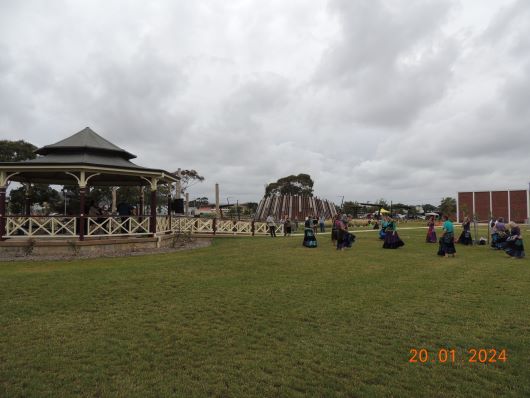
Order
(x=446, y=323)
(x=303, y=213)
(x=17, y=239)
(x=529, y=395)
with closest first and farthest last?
(x=529, y=395) < (x=446, y=323) < (x=17, y=239) < (x=303, y=213)

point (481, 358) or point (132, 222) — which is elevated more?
point (132, 222)

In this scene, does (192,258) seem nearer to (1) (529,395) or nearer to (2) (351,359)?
(2) (351,359)

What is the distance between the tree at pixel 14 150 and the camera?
32062 mm

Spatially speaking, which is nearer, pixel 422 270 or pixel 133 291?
pixel 133 291

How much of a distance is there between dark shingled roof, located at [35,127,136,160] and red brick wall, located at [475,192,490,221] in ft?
168

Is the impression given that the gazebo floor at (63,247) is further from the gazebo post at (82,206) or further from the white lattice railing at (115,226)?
the white lattice railing at (115,226)

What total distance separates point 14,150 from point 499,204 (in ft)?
194

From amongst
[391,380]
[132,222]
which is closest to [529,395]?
[391,380]

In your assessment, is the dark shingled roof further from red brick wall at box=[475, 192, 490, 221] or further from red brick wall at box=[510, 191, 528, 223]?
red brick wall at box=[510, 191, 528, 223]

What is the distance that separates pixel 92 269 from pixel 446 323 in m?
8.09

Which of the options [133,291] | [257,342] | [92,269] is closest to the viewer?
[257,342]

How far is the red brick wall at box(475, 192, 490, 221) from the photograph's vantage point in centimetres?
5094

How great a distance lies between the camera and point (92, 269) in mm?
9086

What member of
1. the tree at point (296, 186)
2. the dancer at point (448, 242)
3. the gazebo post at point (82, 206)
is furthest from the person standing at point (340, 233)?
the tree at point (296, 186)
